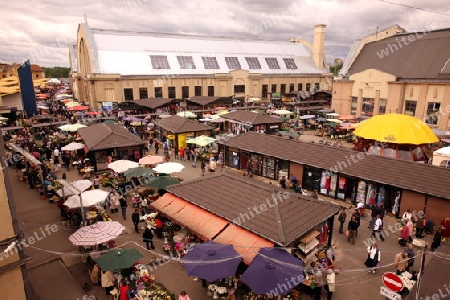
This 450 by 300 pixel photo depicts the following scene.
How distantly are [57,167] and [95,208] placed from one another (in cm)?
1029

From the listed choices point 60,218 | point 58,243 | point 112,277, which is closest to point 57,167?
point 60,218

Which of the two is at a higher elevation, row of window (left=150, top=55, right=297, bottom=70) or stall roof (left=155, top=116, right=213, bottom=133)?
row of window (left=150, top=55, right=297, bottom=70)

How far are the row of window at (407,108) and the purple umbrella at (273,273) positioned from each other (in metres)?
30.9

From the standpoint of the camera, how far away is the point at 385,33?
42.9 m

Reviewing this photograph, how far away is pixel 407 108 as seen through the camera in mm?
35219

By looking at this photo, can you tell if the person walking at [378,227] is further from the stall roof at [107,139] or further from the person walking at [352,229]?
the stall roof at [107,139]

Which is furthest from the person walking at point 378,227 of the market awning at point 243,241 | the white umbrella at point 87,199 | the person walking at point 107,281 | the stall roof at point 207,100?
the stall roof at point 207,100

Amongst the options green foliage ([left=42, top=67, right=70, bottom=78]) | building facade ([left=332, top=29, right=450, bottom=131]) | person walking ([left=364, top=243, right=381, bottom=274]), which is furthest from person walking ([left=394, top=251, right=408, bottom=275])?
green foliage ([left=42, top=67, right=70, bottom=78])

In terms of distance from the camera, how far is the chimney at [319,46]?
214ft

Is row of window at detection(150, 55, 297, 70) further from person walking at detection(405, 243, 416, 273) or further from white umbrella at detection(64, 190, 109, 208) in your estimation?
person walking at detection(405, 243, 416, 273)

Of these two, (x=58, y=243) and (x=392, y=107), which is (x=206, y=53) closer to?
(x=392, y=107)

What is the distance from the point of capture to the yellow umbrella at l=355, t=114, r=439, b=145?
2119 cm

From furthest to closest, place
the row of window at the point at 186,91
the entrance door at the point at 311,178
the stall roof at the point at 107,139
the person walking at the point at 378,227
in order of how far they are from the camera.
Answer: 1. the row of window at the point at 186,91
2. the stall roof at the point at 107,139
3. the entrance door at the point at 311,178
4. the person walking at the point at 378,227

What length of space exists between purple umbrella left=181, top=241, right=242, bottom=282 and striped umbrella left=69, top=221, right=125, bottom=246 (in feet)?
12.6
